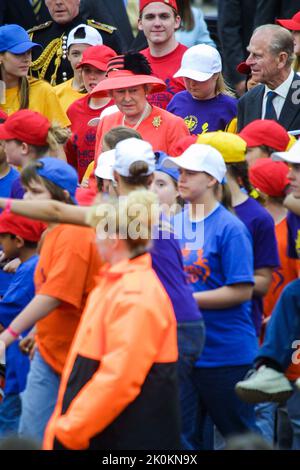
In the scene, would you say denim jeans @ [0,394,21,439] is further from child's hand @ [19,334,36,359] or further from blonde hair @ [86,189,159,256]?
blonde hair @ [86,189,159,256]

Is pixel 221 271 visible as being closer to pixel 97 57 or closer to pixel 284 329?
pixel 284 329

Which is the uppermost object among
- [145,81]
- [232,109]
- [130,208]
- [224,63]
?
[130,208]

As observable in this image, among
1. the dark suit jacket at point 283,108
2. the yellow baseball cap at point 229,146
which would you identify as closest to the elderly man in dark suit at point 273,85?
the dark suit jacket at point 283,108

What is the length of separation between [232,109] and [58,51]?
2128 mm

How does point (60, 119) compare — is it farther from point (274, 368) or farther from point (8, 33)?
point (274, 368)

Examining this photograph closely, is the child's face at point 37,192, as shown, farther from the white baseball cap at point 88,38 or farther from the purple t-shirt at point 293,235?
the white baseball cap at point 88,38

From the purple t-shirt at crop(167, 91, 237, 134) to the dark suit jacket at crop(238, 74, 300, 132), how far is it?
6.7 inches

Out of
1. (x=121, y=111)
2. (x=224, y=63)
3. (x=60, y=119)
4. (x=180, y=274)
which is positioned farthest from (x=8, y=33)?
(x=180, y=274)

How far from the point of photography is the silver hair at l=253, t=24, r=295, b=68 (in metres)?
8.56

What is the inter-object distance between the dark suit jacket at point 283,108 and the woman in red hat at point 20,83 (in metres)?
1.37

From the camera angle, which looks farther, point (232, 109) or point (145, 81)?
point (232, 109)

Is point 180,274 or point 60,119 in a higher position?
point 180,274

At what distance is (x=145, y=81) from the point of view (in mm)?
7875

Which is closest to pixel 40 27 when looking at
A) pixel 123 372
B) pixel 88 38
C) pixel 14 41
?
pixel 88 38
